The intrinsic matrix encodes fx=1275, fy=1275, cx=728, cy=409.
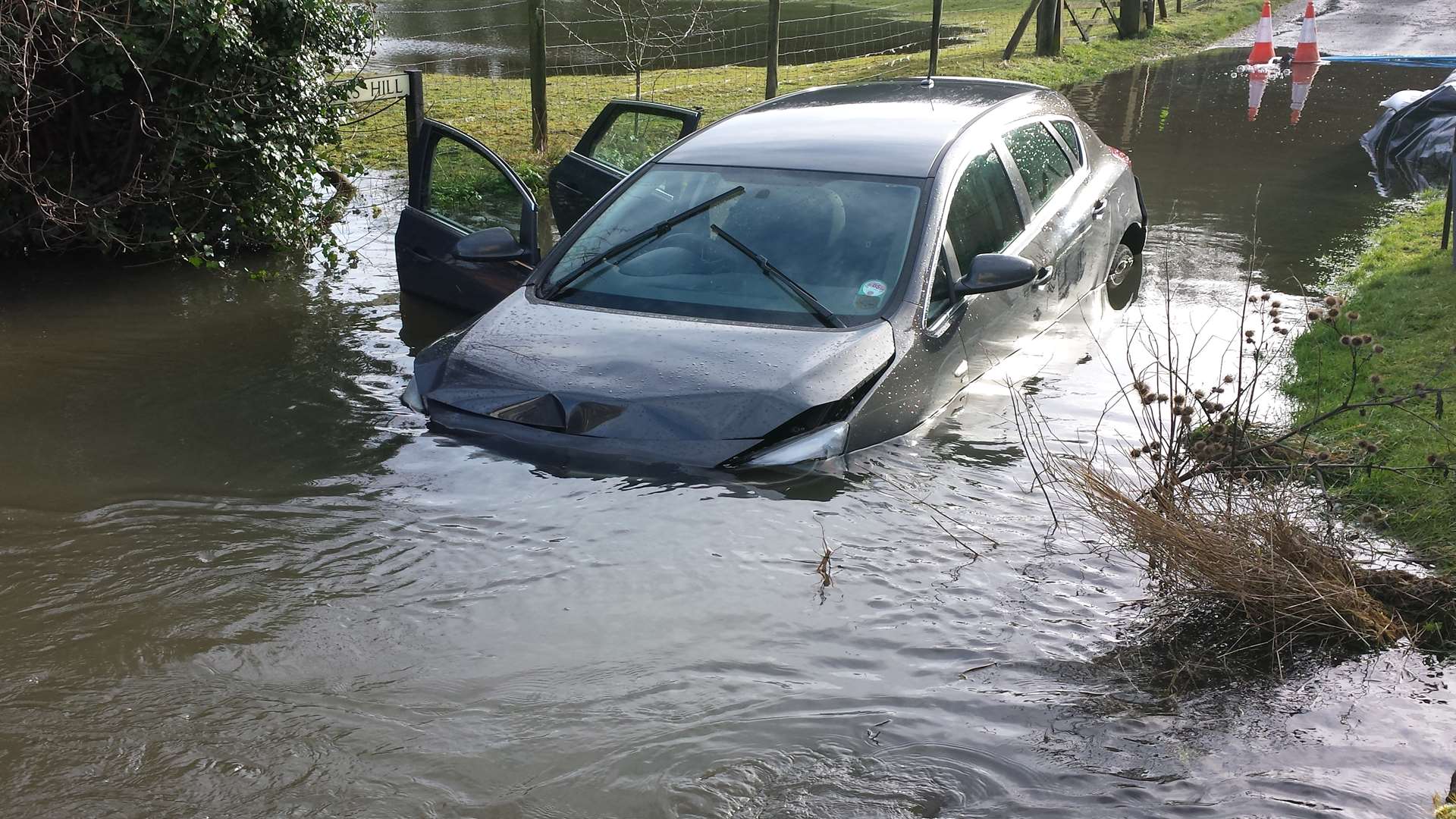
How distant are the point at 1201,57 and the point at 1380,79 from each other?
4287 mm

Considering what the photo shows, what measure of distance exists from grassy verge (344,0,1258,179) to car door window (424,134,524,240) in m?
2.89

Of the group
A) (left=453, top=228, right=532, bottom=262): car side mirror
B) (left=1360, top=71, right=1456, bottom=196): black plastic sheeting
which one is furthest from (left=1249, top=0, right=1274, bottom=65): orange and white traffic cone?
(left=453, top=228, right=532, bottom=262): car side mirror

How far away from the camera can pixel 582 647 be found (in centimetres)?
412

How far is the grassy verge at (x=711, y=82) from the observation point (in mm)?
13344

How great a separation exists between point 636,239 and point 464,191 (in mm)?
1958

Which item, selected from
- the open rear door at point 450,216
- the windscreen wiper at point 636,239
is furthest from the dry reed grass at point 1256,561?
the open rear door at point 450,216

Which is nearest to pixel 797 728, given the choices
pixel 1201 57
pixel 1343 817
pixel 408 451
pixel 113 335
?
pixel 1343 817

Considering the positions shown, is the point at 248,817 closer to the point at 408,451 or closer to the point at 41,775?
the point at 41,775

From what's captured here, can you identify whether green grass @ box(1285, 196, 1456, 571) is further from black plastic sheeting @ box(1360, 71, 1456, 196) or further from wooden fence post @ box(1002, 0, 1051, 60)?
wooden fence post @ box(1002, 0, 1051, 60)

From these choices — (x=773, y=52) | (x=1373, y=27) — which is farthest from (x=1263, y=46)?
(x=773, y=52)

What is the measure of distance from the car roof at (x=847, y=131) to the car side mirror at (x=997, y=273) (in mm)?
595

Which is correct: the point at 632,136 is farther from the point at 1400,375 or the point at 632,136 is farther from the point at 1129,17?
the point at 1129,17

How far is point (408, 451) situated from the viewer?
5547 millimetres

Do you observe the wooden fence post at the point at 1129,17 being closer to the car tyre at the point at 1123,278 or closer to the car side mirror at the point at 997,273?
the car tyre at the point at 1123,278
